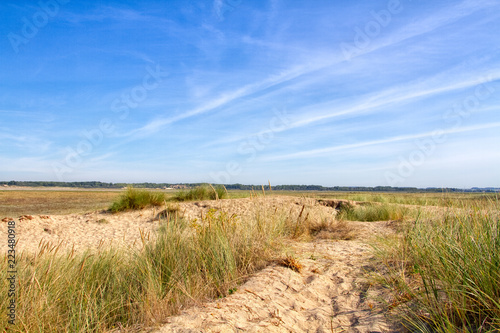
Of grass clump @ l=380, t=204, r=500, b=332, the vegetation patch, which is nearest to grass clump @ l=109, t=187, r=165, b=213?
the vegetation patch

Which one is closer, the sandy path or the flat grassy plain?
the sandy path

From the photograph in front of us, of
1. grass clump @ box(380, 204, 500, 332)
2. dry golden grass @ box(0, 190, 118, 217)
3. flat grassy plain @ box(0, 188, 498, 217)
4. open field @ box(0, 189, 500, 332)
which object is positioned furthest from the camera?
dry golden grass @ box(0, 190, 118, 217)

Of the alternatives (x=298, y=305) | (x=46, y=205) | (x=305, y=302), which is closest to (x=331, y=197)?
(x=305, y=302)

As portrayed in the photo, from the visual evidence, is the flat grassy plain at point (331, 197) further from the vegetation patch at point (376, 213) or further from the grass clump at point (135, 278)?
the grass clump at point (135, 278)

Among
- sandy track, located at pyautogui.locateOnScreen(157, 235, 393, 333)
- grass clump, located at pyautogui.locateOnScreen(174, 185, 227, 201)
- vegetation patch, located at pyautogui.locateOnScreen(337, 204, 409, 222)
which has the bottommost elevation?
sandy track, located at pyautogui.locateOnScreen(157, 235, 393, 333)

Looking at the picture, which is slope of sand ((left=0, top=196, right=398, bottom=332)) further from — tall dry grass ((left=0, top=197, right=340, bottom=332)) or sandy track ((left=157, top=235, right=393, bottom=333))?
tall dry grass ((left=0, top=197, right=340, bottom=332))

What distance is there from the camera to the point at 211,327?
2664mm

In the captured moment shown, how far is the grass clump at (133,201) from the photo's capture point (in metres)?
15.7

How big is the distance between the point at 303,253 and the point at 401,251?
145cm

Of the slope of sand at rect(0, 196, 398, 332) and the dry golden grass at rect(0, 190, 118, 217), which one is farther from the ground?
the slope of sand at rect(0, 196, 398, 332)

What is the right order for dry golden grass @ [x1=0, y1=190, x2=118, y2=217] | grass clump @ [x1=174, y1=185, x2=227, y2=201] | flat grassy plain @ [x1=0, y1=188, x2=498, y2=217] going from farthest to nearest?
dry golden grass @ [x1=0, y1=190, x2=118, y2=217]
grass clump @ [x1=174, y1=185, x2=227, y2=201]
flat grassy plain @ [x1=0, y1=188, x2=498, y2=217]

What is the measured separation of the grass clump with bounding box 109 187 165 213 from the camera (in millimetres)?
15664

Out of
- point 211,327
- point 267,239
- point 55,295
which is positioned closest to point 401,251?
point 267,239

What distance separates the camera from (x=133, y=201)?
51.7 feet
